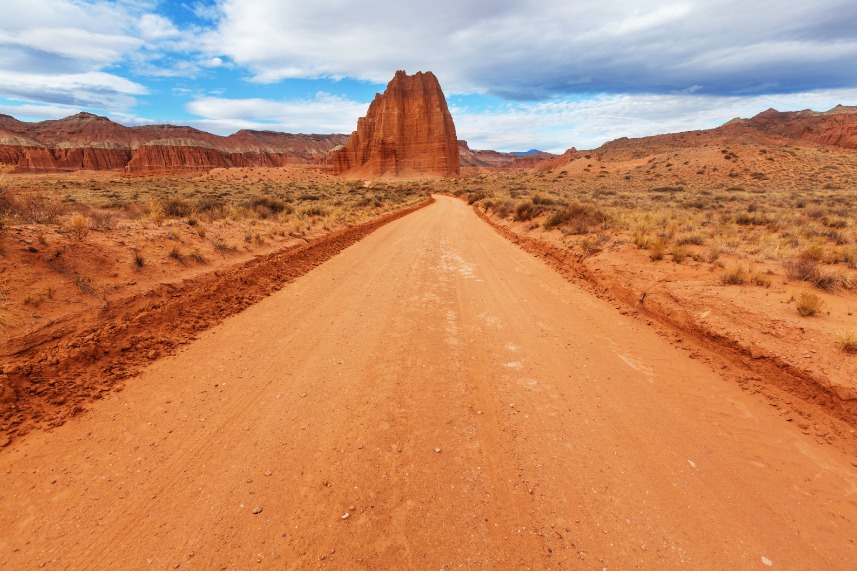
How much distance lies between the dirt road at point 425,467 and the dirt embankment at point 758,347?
370 millimetres

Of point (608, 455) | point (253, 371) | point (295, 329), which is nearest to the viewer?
point (608, 455)

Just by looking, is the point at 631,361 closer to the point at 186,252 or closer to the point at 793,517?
the point at 793,517

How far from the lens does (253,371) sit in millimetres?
5016

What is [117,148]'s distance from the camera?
370ft

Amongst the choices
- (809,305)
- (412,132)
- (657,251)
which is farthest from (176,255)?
(412,132)

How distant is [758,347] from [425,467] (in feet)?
17.8

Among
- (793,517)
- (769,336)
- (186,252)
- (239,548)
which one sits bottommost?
(793,517)

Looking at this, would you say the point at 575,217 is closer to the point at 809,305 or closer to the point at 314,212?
the point at 809,305

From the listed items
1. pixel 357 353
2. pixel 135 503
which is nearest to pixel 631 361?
pixel 357 353

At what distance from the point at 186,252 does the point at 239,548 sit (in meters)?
8.35

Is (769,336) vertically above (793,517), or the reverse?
(769,336)

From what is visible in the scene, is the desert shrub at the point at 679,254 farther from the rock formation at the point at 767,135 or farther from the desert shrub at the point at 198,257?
the rock formation at the point at 767,135

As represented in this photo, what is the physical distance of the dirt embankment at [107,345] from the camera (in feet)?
13.6

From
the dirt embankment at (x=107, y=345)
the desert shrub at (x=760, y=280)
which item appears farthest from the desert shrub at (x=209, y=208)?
the desert shrub at (x=760, y=280)
